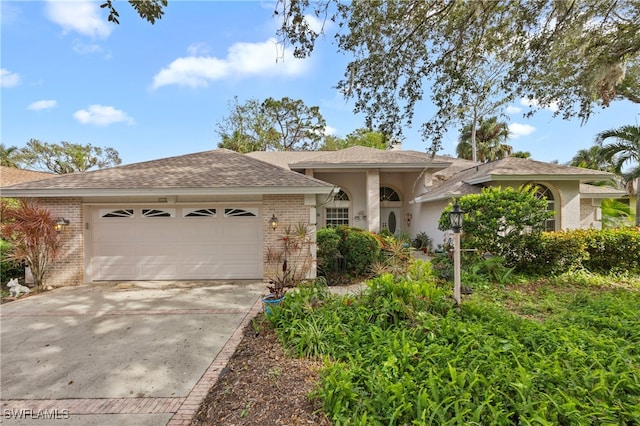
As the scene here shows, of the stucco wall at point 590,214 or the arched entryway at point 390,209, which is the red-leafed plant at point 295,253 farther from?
the stucco wall at point 590,214

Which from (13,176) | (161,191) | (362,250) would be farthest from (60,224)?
(13,176)

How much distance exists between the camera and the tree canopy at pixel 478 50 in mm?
6598

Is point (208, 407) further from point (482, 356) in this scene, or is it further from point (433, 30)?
point (433, 30)

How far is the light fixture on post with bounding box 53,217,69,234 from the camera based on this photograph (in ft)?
25.0

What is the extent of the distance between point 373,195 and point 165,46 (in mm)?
9147

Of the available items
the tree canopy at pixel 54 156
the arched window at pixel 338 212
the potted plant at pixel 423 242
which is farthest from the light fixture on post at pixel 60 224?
the tree canopy at pixel 54 156

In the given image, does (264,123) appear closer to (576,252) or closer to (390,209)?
(390,209)

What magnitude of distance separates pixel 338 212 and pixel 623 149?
11.6 m

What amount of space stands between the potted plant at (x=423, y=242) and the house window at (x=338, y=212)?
3.38 metres

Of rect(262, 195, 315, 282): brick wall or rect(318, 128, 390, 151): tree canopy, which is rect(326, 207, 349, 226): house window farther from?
rect(318, 128, 390, 151): tree canopy

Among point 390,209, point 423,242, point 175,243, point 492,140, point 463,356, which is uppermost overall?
point 492,140

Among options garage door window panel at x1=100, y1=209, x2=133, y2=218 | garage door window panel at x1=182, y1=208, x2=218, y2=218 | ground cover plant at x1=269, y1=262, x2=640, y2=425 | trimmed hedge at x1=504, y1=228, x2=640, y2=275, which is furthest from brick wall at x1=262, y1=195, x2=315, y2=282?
trimmed hedge at x1=504, y1=228, x2=640, y2=275

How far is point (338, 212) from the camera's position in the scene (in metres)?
14.5

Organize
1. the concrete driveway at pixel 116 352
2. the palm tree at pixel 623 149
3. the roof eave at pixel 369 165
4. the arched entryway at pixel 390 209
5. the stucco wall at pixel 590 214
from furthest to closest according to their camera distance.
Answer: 1. the arched entryway at pixel 390 209
2. the roof eave at pixel 369 165
3. the stucco wall at pixel 590 214
4. the palm tree at pixel 623 149
5. the concrete driveway at pixel 116 352
